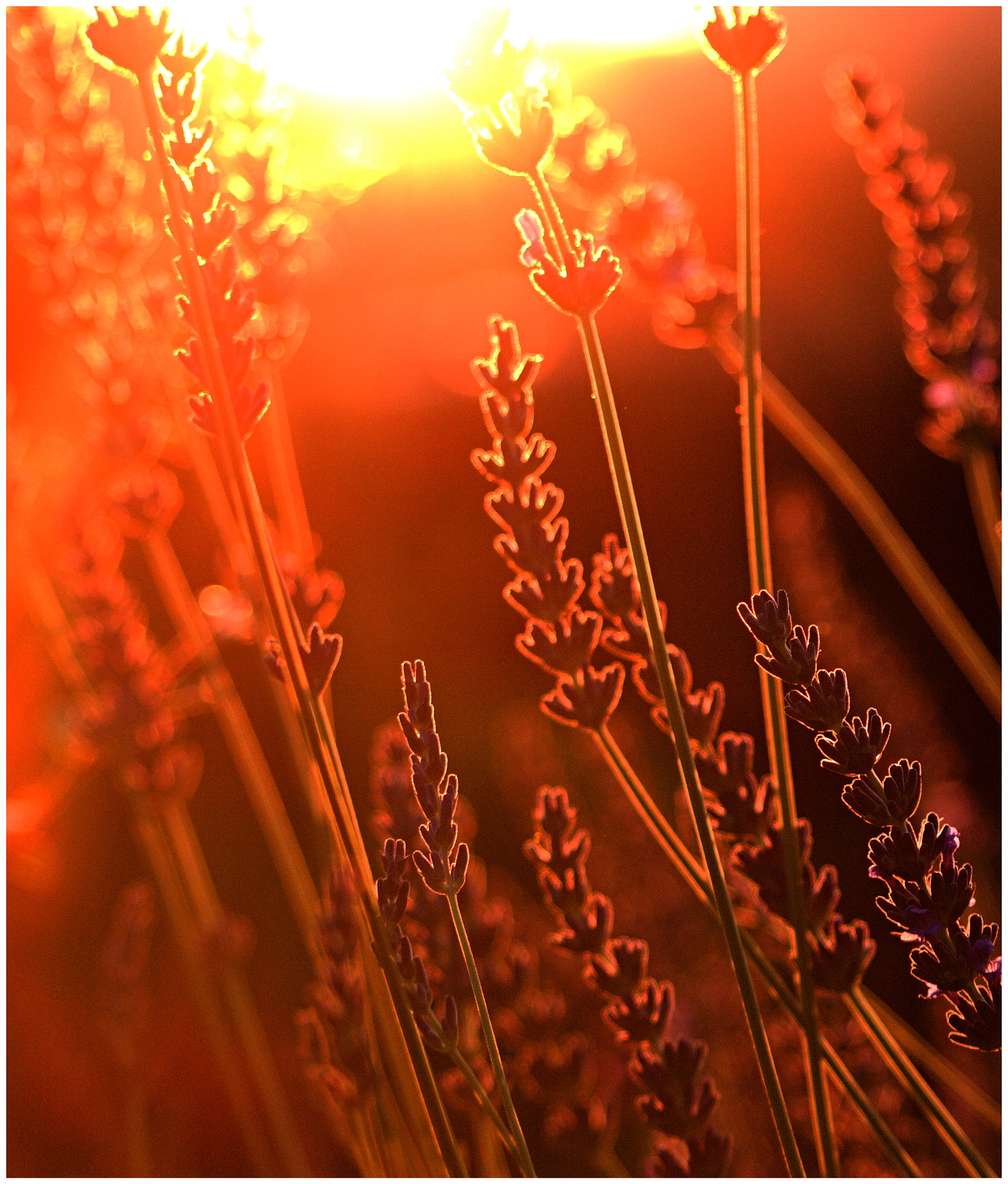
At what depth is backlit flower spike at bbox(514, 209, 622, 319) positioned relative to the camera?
0.51 metres

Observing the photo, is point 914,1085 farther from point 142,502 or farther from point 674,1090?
point 142,502

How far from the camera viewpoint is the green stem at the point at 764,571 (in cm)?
56

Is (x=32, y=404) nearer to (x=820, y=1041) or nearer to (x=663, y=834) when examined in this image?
(x=663, y=834)

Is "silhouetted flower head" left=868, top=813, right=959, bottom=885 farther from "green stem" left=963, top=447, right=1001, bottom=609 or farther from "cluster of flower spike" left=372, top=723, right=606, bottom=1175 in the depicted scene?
"green stem" left=963, top=447, right=1001, bottom=609

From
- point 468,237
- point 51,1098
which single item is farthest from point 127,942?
point 468,237

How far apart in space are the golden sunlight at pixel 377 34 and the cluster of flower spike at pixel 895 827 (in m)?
0.56

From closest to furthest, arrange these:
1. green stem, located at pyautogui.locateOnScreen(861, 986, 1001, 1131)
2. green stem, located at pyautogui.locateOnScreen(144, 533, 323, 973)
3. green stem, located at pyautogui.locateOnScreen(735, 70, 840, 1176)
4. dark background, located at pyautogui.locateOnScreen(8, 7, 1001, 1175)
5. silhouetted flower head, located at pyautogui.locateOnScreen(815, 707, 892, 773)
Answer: silhouetted flower head, located at pyautogui.locateOnScreen(815, 707, 892, 773)
green stem, located at pyautogui.locateOnScreen(735, 70, 840, 1176)
green stem, located at pyautogui.locateOnScreen(861, 986, 1001, 1131)
green stem, located at pyautogui.locateOnScreen(144, 533, 323, 973)
dark background, located at pyautogui.locateOnScreen(8, 7, 1001, 1175)

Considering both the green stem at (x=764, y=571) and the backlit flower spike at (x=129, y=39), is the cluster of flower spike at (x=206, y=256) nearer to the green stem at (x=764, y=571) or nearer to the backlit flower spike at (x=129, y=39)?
the backlit flower spike at (x=129, y=39)

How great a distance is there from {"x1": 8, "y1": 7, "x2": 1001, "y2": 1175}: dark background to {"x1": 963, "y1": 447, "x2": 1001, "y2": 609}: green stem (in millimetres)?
196

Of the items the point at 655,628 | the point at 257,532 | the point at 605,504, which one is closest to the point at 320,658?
the point at 257,532

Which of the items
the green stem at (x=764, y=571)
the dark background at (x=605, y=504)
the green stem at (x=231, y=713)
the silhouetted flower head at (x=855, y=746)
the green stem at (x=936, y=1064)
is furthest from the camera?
the dark background at (x=605, y=504)

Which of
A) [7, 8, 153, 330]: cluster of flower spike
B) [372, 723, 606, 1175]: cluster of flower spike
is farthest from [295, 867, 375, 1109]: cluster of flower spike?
[7, 8, 153, 330]: cluster of flower spike

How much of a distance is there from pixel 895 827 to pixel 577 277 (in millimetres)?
346

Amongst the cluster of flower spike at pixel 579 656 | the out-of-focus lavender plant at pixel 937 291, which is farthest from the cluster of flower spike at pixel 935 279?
the cluster of flower spike at pixel 579 656
